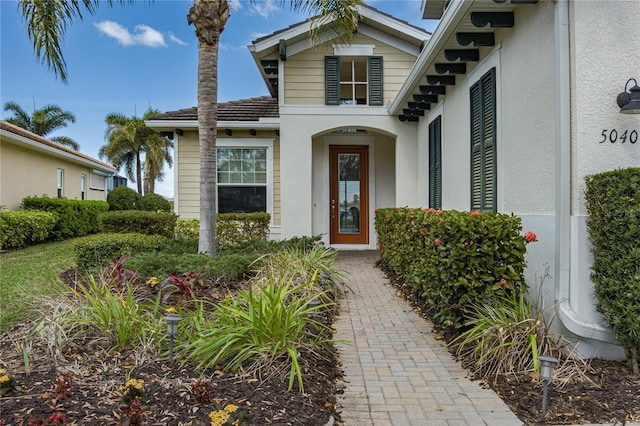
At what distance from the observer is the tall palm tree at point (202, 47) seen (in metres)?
6.09

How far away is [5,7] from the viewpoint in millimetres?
6562

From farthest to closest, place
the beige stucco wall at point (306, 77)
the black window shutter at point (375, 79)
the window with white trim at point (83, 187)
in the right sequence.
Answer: the window with white trim at point (83, 187), the black window shutter at point (375, 79), the beige stucco wall at point (306, 77)

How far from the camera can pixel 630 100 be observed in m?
3.40

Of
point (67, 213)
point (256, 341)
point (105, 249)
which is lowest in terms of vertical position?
point (256, 341)

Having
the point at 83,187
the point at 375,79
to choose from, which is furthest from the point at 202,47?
the point at 83,187

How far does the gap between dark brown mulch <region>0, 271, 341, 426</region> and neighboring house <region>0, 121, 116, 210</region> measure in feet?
39.2

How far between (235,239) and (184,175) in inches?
94.9

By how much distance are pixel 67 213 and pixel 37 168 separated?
227 centimetres

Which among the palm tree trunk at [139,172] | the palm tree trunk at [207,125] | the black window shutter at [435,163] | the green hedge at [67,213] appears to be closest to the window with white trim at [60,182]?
the green hedge at [67,213]

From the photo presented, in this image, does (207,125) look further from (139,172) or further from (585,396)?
(139,172)

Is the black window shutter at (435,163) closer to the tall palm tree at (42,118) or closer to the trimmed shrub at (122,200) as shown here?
the trimmed shrub at (122,200)

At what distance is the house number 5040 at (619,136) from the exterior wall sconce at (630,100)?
0.20 metres

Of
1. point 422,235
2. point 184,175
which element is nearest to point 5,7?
point 184,175

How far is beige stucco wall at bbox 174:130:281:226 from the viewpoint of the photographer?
1078cm
